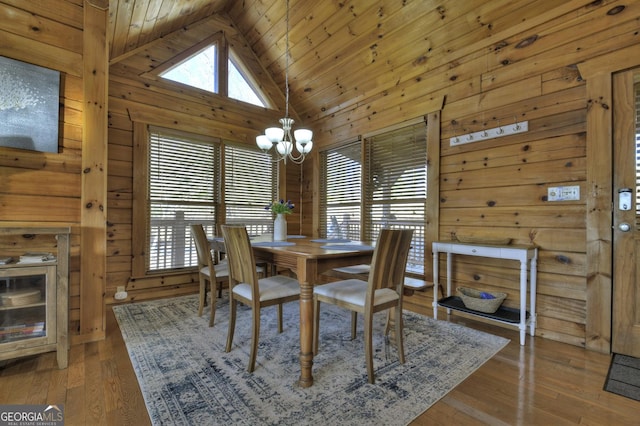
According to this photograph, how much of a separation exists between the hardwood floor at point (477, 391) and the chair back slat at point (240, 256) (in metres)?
0.83

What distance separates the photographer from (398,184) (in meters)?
3.64

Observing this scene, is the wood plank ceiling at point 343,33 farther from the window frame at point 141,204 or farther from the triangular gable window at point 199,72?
the window frame at point 141,204

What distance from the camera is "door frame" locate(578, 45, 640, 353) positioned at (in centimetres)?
217

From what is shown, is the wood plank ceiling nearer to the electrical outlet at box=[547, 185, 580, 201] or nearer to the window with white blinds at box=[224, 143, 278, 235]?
the window with white blinds at box=[224, 143, 278, 235]

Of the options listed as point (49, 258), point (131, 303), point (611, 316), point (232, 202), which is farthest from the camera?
point (232, 202)

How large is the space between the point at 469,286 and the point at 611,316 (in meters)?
1.01

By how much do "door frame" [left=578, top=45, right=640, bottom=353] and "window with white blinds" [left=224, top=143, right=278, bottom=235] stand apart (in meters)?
3.72

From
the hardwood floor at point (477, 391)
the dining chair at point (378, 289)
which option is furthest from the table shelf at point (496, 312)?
the dining chair at point (378, 289)

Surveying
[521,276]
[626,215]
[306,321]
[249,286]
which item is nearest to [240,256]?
[249,286]

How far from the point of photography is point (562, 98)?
2410 millimetres

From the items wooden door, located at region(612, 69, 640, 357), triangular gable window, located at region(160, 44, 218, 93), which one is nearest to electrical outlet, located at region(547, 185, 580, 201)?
wooden door, located at region(612, 69, 640, 357)

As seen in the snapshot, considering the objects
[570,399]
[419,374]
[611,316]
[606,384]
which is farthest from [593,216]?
[419,374]

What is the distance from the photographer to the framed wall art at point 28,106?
80.0 inches

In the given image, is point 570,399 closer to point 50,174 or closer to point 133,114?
point 50,174
